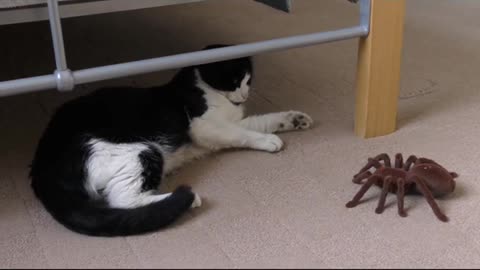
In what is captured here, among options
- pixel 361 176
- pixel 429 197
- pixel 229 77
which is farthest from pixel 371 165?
pixel 229 77

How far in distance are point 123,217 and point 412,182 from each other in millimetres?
513

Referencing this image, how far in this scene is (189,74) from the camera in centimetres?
134

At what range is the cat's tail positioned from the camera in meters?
1.02

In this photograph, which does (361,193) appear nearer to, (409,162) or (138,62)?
(409,162)

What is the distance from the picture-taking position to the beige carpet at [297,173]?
0.99 meters

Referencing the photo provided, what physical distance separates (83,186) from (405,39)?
1.38 meters

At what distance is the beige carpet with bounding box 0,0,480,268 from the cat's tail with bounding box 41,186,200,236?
2 cm

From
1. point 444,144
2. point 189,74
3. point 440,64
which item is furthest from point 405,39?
point 189,74

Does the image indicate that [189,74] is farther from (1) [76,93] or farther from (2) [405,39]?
(2) [405,39]

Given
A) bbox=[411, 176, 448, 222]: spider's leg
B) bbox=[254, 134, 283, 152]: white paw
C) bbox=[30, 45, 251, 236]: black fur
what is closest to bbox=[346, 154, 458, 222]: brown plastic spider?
bbox=[411, 176, 448, 222]: spider's leg

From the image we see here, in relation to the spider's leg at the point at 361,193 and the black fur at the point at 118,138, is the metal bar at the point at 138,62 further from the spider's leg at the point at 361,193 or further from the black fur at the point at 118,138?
the spider's leg at the point at 361,193

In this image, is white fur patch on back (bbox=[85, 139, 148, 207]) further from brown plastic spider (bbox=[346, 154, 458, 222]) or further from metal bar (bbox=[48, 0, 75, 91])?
brown plastic spider (bbox=[346, 154, 458, 222])

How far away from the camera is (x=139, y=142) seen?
45.8 inches

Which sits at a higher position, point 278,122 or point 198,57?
point 198,57
